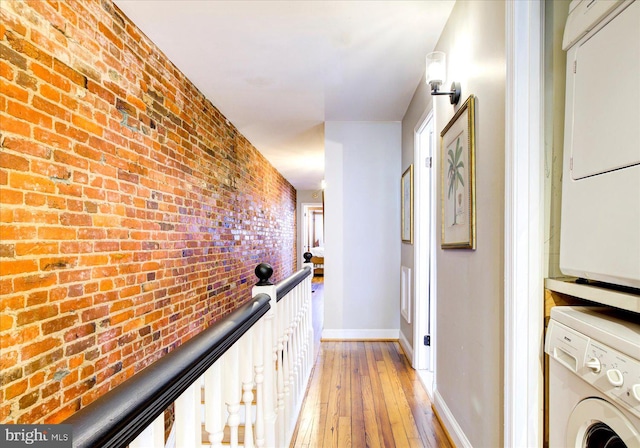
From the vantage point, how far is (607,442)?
817mm

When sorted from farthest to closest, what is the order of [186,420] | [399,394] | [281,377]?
[399,394] → [281,377] → [186,420]

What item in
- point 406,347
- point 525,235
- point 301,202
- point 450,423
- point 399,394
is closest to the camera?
point 525,235

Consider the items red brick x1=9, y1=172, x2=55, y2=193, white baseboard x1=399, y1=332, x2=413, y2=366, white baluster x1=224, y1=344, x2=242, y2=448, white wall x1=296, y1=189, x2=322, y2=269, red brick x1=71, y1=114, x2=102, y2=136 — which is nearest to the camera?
white baluster x1=224, y1=344, x2=242, y2=448

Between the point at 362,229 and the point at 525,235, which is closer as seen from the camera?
the point at 525,235

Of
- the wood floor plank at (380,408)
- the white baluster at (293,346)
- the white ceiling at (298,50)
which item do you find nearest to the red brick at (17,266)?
the white baluster at (293,346)

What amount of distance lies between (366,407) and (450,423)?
578mm

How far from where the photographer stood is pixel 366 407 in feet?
7.57

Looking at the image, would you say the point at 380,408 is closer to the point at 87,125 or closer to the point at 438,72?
the point at 438,72

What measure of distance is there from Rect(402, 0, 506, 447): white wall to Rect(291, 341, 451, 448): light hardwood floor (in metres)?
0.20

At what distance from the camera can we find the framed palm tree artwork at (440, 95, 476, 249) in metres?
1.63

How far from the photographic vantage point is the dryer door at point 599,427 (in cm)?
74

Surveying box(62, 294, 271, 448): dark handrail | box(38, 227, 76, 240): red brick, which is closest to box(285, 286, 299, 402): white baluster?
box(38, 227, 76, 240): red brick

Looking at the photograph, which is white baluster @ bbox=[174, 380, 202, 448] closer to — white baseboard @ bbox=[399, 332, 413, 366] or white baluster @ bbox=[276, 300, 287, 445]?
white baluster @ bbox=[276, 300, 287, 445]

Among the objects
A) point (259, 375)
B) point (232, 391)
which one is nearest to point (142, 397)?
point (232, 391)
